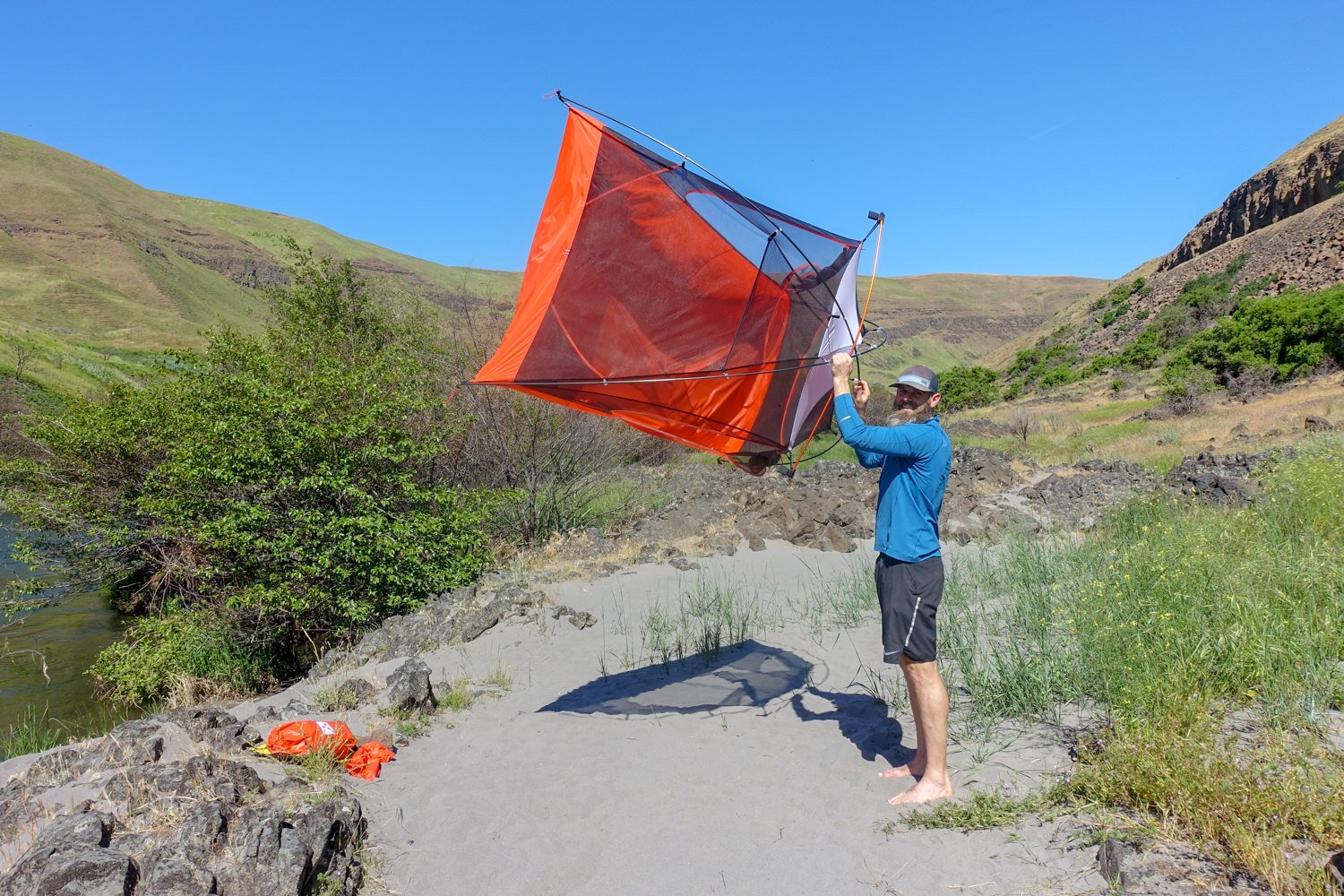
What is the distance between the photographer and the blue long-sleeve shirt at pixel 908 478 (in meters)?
3.99

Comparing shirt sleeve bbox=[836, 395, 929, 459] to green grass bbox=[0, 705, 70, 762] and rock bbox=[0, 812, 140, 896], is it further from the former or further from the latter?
green grass bbox=[0, 705, 70, 762]

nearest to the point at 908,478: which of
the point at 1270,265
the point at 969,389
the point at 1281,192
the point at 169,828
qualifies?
the point at 169,828

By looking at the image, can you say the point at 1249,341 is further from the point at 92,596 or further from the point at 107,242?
the point at 107,242

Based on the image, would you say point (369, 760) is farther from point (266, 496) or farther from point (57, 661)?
point (57, 661)

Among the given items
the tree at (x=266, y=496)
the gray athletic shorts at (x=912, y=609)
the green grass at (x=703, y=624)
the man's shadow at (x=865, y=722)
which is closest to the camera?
the gray athletic shorts at (x=912, y=609)


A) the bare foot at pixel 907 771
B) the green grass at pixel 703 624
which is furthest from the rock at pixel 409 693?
the bare foot at pixel 907 771

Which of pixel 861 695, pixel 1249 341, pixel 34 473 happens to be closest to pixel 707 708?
pixel 861 695

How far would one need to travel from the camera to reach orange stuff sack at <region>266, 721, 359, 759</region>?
5.04 m

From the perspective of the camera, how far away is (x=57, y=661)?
11969mm

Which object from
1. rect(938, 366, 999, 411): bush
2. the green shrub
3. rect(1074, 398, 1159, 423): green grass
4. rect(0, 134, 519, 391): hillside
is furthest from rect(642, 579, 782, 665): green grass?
rect(938, 366, 999, 411): bush

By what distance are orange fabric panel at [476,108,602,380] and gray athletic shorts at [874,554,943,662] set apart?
2.60 m

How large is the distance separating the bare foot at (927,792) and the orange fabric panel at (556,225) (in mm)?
3341

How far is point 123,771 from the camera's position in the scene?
4207 mm

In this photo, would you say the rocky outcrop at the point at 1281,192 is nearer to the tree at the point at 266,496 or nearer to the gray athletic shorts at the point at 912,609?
the tree at the point at 266,496
